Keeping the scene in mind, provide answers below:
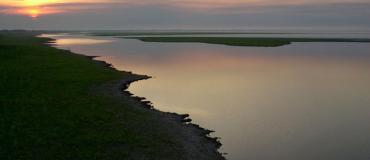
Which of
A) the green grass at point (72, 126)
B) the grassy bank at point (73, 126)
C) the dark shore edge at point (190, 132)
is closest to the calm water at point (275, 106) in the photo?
the dark shore edge at point (190, 132)

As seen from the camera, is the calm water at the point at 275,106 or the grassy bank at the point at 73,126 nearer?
the grassy bank at the point at 73,126

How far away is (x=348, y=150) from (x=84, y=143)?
12059 mm

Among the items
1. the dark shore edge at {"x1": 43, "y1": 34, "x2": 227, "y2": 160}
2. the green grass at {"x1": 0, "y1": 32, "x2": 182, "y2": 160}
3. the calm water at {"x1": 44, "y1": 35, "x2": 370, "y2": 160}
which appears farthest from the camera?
the calm water at {"x1": 44, "y1": 35, "x2": 370, "y2": 160}

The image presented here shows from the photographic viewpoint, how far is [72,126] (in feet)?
68.8

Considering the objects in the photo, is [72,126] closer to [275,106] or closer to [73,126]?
[73,126]

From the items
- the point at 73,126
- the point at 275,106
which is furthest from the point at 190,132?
the point at 275,106

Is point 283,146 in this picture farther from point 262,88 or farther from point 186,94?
point 262,88

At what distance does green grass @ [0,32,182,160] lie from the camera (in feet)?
56.6

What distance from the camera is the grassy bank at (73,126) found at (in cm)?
1728

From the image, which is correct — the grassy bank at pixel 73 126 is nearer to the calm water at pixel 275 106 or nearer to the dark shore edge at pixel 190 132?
the dark shore edge at pixel 190 132

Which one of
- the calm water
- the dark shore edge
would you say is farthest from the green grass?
the calm water

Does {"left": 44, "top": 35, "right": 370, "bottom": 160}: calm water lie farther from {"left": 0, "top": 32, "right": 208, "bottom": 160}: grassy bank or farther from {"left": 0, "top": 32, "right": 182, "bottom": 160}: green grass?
{"left": 0, "top": 32, "right": 182, "bottom": 160}: green grass

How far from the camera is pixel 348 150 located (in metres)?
19.4

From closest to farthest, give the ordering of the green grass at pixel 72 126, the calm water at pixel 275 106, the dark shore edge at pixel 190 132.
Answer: the green grass at pixel 72 126
the dark shore edge at pixel 190 132
the calm water at pixel 275 106
